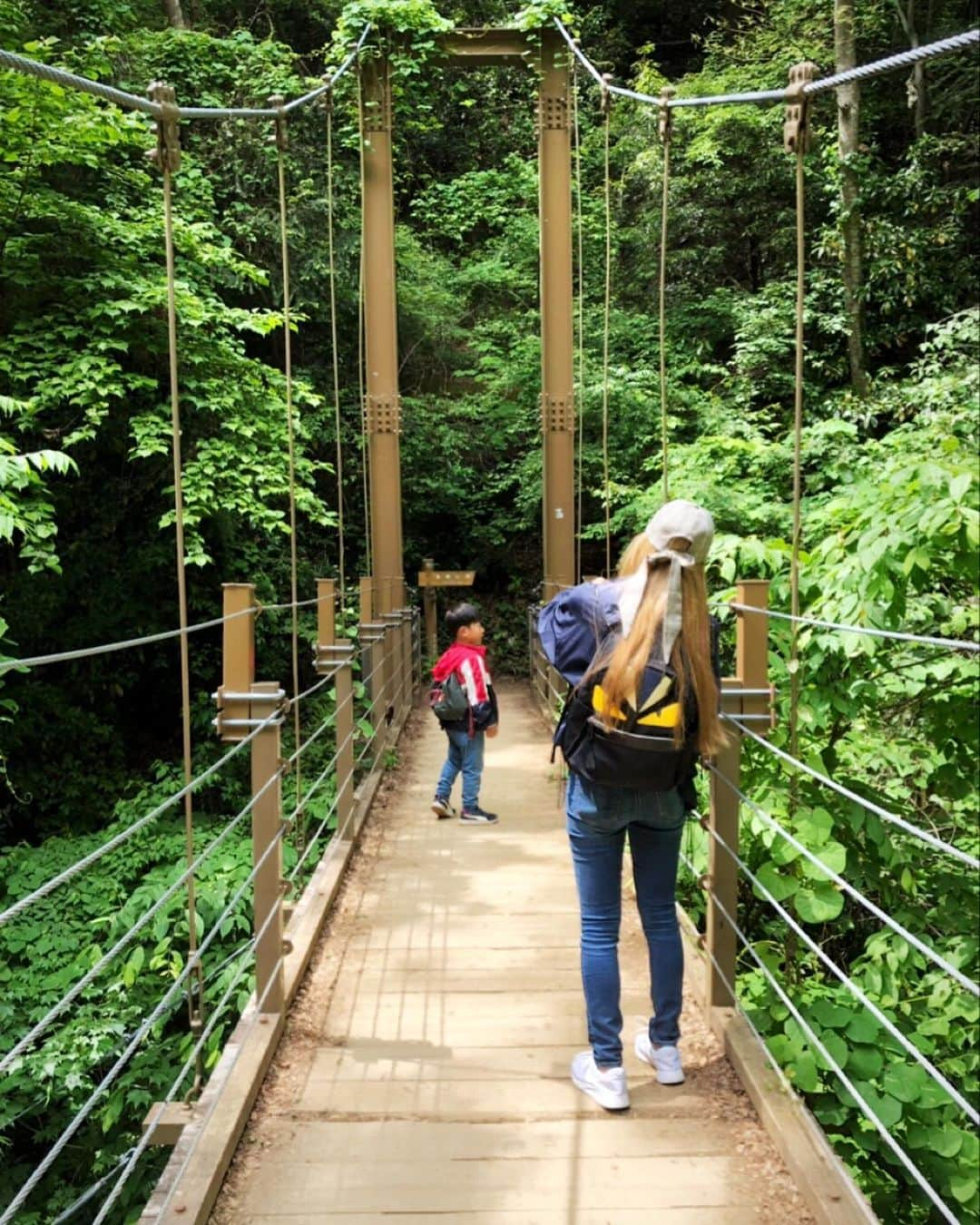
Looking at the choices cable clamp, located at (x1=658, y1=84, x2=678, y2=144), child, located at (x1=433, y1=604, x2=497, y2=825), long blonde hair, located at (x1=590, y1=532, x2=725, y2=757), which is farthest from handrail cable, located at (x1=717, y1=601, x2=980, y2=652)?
child, located at (x1=433, y1=604, x2=497, y2=825)

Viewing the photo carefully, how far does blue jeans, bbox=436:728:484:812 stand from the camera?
3.99m

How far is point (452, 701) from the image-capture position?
387 centimetres

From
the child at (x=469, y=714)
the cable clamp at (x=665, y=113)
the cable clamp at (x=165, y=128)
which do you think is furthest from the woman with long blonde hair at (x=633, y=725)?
the child at (x=469, y=714)

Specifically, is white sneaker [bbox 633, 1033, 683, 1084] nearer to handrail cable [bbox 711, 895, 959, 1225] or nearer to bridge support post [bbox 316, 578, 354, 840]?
handrail cable [bbox 711, 895, 959, 1225]

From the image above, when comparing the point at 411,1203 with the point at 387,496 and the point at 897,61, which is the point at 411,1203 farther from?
the point at 387,496

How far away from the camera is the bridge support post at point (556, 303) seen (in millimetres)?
6582

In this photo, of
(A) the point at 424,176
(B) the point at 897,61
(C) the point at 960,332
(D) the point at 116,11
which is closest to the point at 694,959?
(B) the point at 897,61

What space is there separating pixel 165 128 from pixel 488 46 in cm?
578

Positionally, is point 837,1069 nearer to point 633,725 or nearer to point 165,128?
point 633,725

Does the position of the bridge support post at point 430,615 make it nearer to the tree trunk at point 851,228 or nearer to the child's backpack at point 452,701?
the tree trunk at point 851,228

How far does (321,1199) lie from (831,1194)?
0.74 metres

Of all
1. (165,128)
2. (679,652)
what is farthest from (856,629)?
(165,128)

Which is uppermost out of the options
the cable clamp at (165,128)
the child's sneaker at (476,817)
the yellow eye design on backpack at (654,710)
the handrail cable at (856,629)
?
the cable clamp at (165,128)

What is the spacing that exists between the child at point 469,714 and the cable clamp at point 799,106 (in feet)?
7.15
